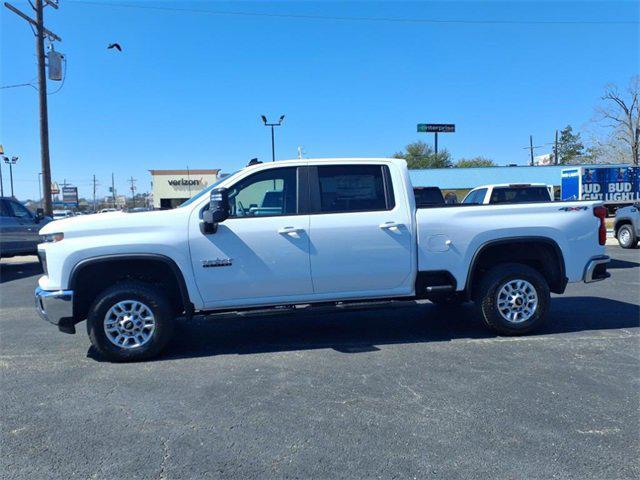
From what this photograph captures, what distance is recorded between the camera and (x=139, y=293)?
477 centimetres

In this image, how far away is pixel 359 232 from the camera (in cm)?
506

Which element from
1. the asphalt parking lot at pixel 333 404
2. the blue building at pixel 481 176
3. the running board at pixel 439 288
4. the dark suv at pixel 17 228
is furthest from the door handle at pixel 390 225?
the blue building at pixel 481 176

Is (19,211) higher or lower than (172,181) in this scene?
lower

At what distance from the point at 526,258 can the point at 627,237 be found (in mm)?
10632

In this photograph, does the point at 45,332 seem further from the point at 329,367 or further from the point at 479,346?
the point at 479,346

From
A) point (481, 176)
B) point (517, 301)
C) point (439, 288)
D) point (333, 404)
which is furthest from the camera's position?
point (481, 176)

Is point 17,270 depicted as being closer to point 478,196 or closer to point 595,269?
point 478,196

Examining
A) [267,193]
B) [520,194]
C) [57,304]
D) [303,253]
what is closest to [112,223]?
[57,304]

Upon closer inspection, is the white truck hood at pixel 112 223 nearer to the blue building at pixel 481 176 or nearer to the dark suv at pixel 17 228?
the dark suv at pixel 17 228

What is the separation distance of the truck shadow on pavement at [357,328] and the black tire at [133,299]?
25cm

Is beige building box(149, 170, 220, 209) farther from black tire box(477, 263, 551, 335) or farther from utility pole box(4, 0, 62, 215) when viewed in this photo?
black tire box(477, 263, 551, 335)

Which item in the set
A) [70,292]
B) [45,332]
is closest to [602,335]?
[70,292]

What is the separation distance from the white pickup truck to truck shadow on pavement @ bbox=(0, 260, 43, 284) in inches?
324

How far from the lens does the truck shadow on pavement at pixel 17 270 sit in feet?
38.9
